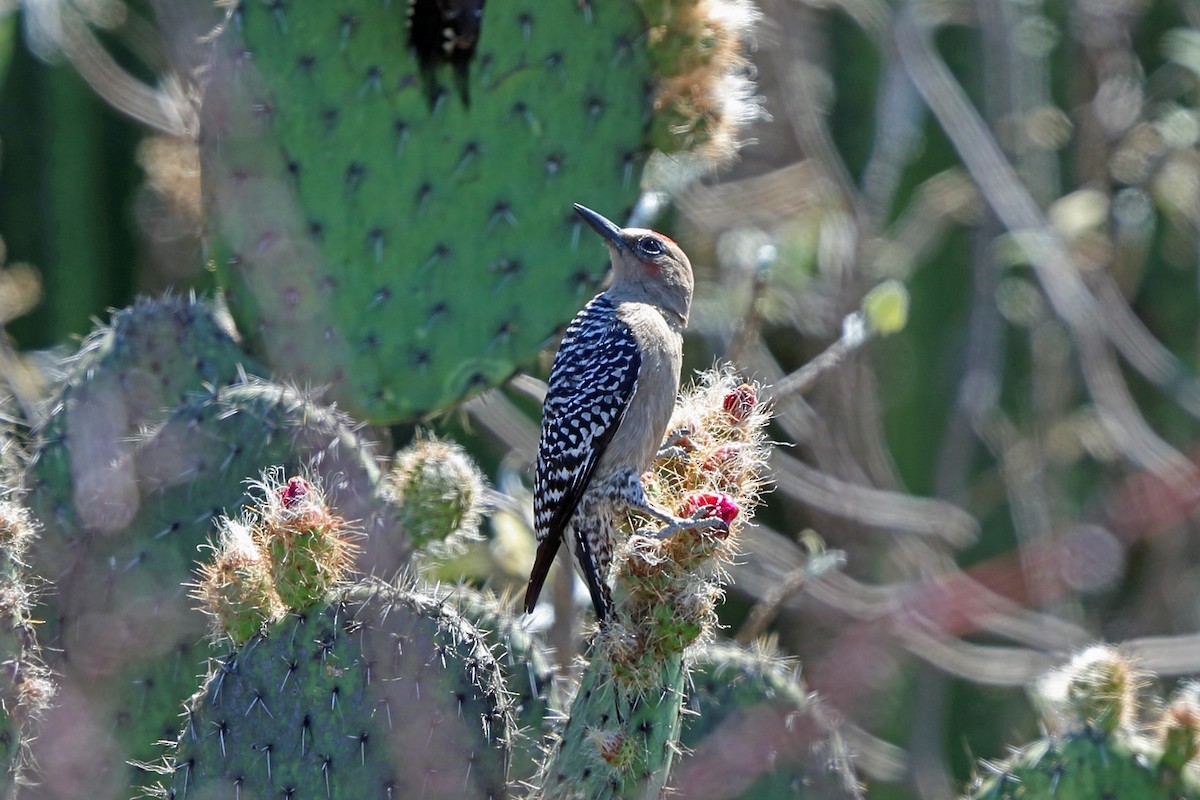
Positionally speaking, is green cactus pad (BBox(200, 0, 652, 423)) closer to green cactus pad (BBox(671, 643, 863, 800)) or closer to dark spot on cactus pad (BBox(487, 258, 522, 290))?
dark spot on cactus pad (BBox(487, 258, 522, 290))

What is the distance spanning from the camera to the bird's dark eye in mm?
3836

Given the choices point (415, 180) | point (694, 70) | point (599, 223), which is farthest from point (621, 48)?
point (415, 180)

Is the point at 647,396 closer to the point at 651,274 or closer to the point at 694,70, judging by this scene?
the point at 651,274

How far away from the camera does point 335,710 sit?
234cm

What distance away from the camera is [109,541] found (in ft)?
9.72

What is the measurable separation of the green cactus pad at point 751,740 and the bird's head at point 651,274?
1136mm

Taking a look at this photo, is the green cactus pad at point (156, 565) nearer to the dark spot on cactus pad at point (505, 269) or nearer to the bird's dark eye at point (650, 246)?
the dark spot on cactus pad at point (505, 269)

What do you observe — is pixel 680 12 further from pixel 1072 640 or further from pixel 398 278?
pixel 1072 640

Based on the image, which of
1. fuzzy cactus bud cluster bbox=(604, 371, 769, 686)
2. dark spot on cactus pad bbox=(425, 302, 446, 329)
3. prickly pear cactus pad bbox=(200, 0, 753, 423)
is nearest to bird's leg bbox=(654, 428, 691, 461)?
fuzzy cactus bud cluster bbox=(604, 371, 769, 686)

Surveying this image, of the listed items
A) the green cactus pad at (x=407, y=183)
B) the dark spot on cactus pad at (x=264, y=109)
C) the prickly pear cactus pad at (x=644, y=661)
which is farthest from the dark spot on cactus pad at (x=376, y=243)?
the prickly pear cactus pad at (x=644, y=661)

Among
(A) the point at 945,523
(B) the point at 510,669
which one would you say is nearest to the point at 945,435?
(A) the point at 945,523

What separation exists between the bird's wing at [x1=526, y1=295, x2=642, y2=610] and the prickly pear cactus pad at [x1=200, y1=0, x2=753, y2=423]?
0.12m

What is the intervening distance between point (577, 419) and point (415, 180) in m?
0.65

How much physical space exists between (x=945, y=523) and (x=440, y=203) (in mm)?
2878
